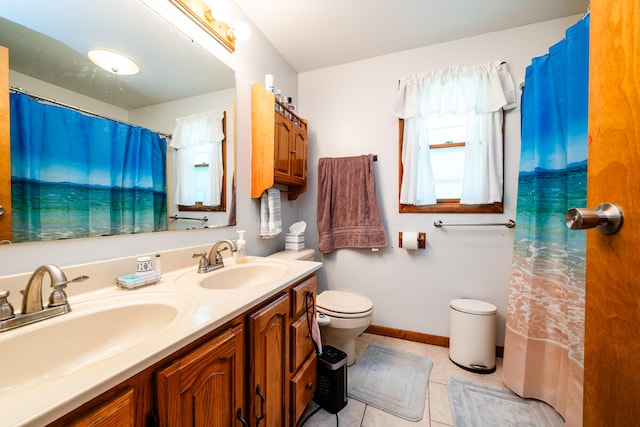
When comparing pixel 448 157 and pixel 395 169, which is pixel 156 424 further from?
pixel 448 157

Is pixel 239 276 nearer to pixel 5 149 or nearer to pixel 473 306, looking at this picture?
pixel 5 149

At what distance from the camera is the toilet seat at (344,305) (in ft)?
5.10

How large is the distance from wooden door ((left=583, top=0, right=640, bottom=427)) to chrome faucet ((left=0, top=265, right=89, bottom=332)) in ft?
3.95

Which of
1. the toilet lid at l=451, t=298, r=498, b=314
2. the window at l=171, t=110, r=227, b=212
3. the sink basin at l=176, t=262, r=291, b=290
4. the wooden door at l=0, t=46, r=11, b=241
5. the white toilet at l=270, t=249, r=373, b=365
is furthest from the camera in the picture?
the toilet lid at l=451, t=298, r=498, b=314

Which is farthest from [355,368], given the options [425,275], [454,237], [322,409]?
[454,237]

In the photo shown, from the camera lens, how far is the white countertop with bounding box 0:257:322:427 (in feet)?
1.23

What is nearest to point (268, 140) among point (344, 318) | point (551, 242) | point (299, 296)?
point (299, 296)

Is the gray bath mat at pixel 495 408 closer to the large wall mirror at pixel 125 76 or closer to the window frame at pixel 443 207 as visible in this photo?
the window frame at pixel 443 207

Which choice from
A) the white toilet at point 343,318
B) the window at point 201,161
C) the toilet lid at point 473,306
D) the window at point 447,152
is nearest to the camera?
the window at point 201,161

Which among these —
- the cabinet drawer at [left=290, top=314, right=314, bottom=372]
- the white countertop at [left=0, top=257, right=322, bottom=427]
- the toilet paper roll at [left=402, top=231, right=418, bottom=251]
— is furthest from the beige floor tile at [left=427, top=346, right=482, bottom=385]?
the white countertop at [left=0, top=257, right=322, bottom=427]

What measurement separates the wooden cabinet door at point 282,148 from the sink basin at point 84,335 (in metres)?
1.11

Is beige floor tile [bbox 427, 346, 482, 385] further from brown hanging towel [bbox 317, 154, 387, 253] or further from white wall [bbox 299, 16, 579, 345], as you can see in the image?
brown hanging towel [bbox 317, 154, 387, 253]

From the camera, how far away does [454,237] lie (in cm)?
192

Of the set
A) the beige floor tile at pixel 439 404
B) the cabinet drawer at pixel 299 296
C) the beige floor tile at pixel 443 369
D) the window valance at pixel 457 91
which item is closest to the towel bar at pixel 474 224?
the window valance at pixel 457 91
